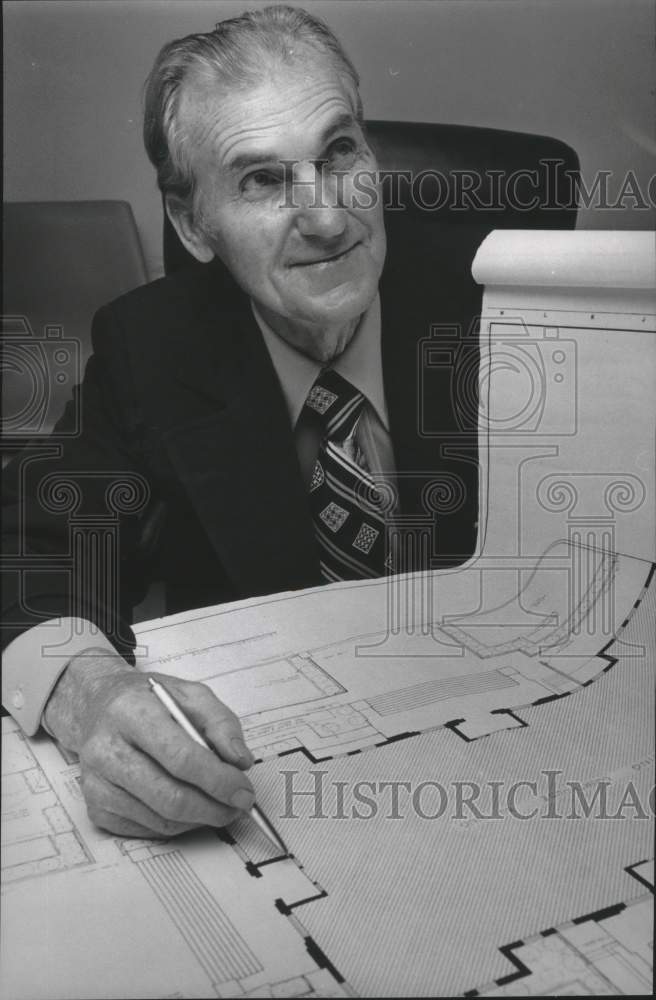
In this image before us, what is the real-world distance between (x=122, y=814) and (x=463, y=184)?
449 millimetres

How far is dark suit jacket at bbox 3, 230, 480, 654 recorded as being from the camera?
557 millimetres

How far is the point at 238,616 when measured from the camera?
582 mm

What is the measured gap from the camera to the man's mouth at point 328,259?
0.51m

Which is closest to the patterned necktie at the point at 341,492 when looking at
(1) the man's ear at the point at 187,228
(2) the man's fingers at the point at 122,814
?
(1) the man's ear at the point at 187,228

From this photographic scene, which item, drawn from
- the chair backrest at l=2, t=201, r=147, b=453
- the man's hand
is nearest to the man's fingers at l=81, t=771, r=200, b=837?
the man's hand

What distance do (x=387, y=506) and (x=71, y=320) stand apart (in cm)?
24

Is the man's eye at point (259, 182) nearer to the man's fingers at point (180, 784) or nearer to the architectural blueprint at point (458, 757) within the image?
the architectural blueprint at point (458, 757)

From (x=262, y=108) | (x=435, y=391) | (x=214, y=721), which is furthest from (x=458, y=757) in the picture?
(x=262, y=108)

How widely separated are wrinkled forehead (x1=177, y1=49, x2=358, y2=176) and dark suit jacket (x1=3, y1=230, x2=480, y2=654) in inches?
3.2

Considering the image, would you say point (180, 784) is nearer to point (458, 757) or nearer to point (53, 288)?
point (458, 757)

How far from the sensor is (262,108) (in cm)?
47

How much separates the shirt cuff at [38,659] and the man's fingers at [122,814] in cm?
9

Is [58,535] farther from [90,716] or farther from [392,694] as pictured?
[392,694]

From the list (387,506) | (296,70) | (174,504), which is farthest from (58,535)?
(296,70)
